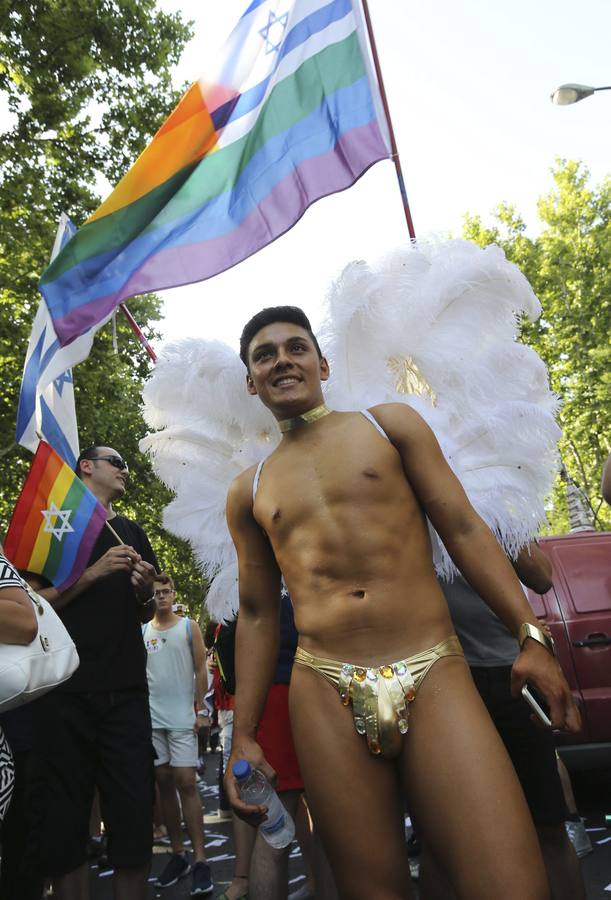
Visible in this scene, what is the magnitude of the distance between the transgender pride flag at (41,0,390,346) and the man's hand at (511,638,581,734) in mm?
2671

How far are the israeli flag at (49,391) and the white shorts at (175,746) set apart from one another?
2.57 metres

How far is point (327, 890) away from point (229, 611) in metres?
1.38

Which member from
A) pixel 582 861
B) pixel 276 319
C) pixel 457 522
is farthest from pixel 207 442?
pixel 582 861

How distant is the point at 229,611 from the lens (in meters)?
3.34

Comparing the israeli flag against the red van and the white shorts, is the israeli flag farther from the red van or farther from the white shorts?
the red van

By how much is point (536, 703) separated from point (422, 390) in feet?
4.18

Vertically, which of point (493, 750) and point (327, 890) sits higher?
point (493, 750)

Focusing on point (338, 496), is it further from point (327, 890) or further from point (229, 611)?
point (327, 890)

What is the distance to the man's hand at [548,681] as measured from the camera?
2.23 metres

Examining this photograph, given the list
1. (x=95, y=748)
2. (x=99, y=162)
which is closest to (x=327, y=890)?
(x=95, y=748)

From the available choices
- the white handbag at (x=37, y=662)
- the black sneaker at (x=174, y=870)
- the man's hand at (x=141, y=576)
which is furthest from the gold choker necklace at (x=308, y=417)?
the black sneaker at (x=174, y=870)

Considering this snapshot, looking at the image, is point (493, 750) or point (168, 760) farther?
point (168, 760)

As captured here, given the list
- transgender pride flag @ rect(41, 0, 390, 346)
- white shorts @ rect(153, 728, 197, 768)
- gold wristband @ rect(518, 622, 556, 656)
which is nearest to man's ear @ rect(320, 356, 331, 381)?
gold wristband @ rect(518, 622, 556, 656)

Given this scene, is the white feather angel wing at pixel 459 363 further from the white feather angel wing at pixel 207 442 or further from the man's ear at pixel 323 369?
the white feather angel wing at pixel 207 442
